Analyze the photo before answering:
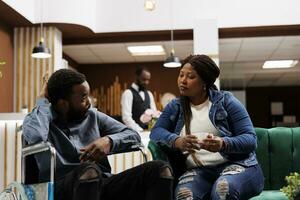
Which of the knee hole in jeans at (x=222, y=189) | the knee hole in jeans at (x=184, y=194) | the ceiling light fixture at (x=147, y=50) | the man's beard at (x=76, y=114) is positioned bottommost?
the knee hole in jeans at (x=184, y=194)

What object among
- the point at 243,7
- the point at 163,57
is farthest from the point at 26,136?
the point at 163,57

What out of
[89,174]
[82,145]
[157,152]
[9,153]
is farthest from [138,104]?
[89,174]

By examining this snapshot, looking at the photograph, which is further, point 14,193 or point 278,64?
point 278,64

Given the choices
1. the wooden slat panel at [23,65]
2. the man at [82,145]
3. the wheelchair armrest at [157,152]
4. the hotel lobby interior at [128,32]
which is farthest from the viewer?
the wooden slat panel at [23,65]

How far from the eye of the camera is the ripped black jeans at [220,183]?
98.1 inches

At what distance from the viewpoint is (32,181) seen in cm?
250

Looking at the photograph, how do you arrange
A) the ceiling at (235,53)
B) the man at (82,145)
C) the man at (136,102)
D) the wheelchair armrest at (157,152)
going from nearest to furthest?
the man at (82,145)
the wheelchair armrest at (157,152)
the man at (136,102)
the ceiling at (235,53)

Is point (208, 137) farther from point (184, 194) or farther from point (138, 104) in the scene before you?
point (138, 104)

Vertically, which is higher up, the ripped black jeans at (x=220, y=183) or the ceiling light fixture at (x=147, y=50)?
the ceiling light fixture at (x=147, y=50)

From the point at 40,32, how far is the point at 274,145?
216 inches

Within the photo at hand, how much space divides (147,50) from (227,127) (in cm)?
713

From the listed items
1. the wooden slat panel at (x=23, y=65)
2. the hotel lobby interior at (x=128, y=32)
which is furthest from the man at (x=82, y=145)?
the wooden slat panel at (x=23, y=65)

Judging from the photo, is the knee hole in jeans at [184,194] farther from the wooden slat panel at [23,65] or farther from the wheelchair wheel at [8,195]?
the wooden slat panel at [23,65]

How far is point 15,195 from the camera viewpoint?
7.83 ft
